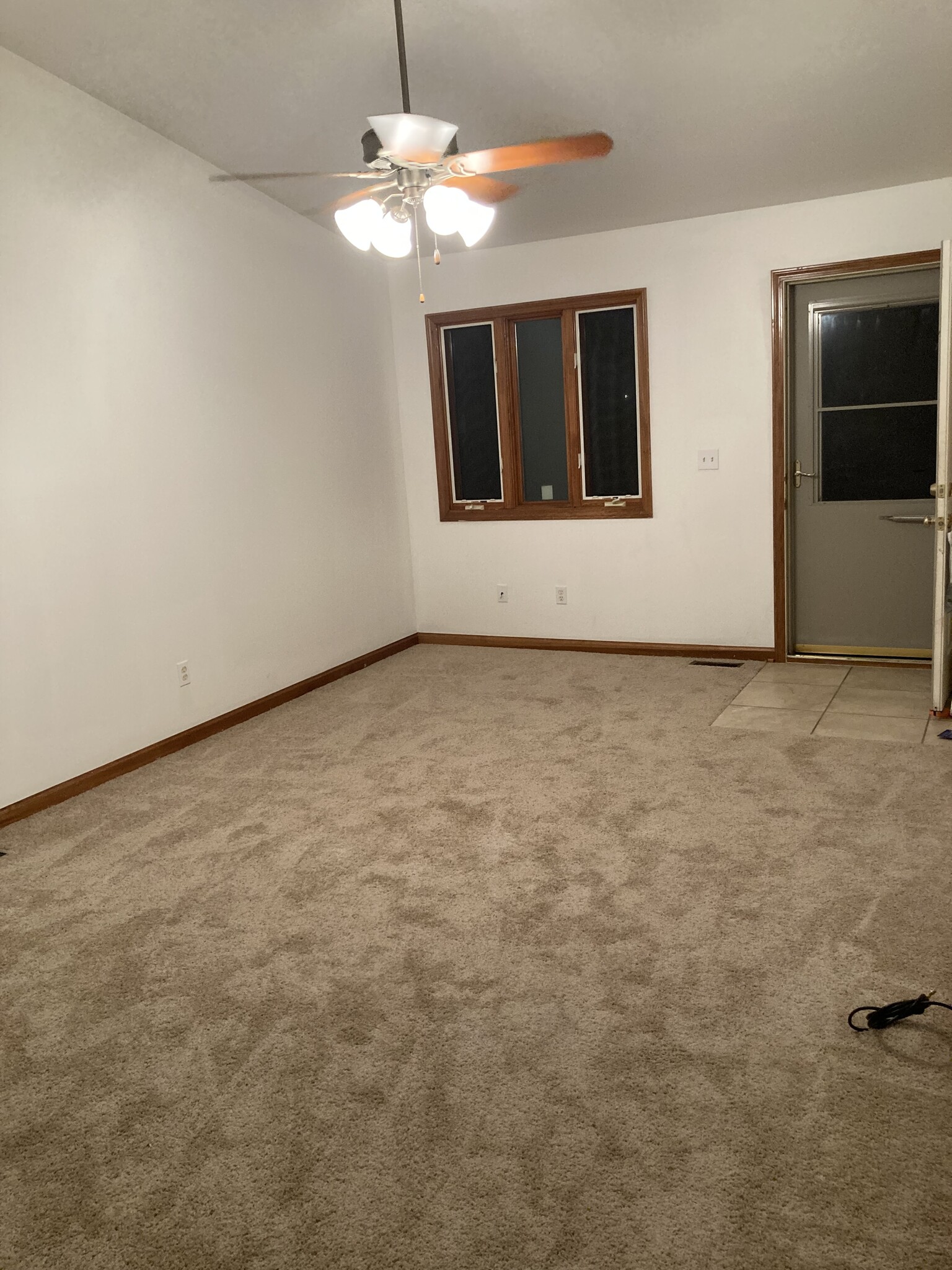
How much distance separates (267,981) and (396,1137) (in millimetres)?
673

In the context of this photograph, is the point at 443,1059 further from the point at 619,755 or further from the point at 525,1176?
the point at 619,755

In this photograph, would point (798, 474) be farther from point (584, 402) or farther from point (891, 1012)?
point (891, 1012)

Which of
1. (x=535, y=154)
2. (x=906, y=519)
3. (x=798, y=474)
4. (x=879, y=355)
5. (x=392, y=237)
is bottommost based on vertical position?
(x=906, y=519)

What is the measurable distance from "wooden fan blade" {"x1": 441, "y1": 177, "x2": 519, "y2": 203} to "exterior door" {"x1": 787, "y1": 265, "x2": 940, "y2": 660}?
2667 millimetres

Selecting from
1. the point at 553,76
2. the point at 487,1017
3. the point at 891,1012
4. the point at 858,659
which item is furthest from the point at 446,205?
the point at 858,659

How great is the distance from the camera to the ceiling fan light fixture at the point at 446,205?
2707 millimetres

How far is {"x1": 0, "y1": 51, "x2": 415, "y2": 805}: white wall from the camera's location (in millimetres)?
3393

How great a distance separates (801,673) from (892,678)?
45 centimetres

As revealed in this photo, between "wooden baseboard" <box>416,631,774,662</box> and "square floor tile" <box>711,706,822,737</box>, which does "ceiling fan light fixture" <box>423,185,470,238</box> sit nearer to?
"square floor tile" <box>711,706,822,737</box>

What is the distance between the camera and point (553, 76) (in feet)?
10.8

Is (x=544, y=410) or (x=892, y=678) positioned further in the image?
(x=544, y=410)

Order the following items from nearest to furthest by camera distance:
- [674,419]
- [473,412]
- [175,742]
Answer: [175,742]
[674,419]
[473,412]

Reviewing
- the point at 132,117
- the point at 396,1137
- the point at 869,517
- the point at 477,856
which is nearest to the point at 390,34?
the point at 132,117

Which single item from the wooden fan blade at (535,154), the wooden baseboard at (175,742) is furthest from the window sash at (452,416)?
the wooden fan blade at (535,154)
